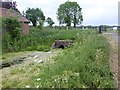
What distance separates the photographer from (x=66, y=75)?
271 inches

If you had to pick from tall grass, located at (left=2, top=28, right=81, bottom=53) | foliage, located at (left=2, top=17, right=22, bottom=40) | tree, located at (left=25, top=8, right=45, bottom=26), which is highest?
tree, located at (left=25, top=8, right=45, bottom=26)

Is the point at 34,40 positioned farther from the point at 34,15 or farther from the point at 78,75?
the point at 34,15

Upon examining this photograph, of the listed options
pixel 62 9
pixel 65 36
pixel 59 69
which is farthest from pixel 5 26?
pixel 62 9

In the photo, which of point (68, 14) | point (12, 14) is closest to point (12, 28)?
point (12, 14)

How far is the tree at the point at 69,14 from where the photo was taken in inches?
1988

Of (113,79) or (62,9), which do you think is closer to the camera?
(113,79)

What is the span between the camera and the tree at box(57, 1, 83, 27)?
Answer: 50.5 m

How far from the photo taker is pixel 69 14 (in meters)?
53.2

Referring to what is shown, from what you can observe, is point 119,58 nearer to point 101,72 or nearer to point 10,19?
point 101,72

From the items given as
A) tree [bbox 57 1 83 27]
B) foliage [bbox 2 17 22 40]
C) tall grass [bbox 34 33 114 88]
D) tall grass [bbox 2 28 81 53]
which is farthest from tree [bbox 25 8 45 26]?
tall grass [bbox 34 33 114 88]

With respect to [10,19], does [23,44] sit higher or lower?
lower

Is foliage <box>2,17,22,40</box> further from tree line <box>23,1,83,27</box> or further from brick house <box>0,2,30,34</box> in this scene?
tree line <box>23,1,83,27</box>

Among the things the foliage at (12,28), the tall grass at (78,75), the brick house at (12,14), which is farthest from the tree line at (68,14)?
the tall grass at (78,75)

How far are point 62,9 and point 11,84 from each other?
145ft
